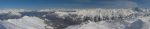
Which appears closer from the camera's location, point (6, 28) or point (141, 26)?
point (141, 26)

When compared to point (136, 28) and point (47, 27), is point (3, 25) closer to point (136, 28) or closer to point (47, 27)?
point (47, 27)

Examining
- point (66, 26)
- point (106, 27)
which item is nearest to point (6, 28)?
point (66, 26)

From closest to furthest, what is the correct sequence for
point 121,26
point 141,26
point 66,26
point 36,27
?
1. point 141,26
2. point 121,26
3. point 36,27
4. point 66,26

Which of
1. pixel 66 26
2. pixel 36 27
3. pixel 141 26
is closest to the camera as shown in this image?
pixel 141 26

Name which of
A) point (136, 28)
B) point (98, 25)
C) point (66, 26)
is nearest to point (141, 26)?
point (136, 28)

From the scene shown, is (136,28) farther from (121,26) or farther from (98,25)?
(98,25)

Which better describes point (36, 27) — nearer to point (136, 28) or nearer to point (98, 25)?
point (98, 25)

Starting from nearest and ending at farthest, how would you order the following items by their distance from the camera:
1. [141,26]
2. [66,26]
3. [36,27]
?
[141,26] → [36,27] → [66,26]

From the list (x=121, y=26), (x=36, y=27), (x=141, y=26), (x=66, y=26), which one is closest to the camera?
(x=141, y=26)
